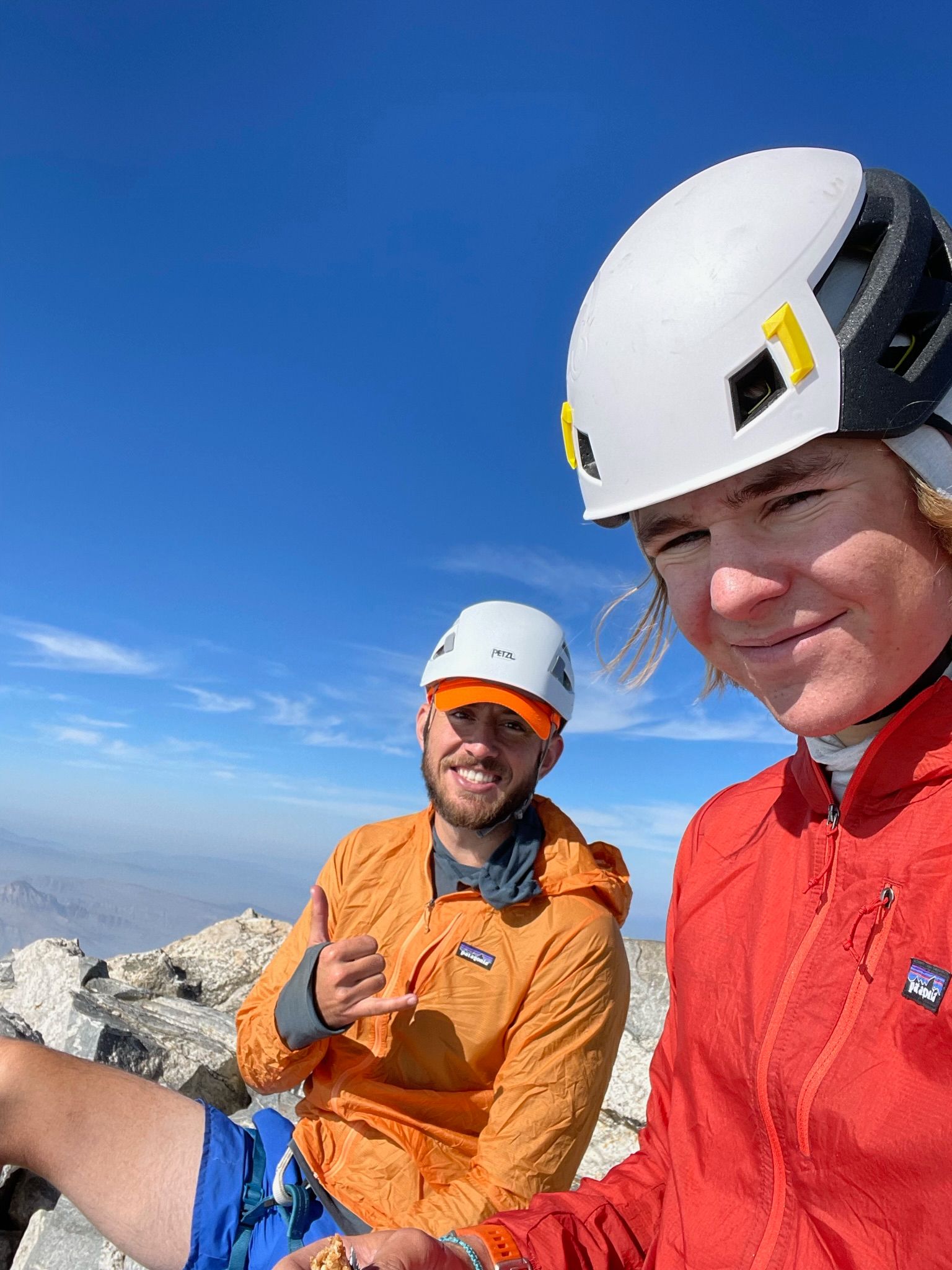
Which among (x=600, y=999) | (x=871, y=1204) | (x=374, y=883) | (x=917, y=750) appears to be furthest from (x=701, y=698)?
(x=374, y=883)

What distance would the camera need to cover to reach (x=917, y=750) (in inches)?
58.5

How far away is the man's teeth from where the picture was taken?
4191 millimetres

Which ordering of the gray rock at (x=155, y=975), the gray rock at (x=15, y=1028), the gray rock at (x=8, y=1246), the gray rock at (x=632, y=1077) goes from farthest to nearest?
the gray rock at (x=155, y=975), the gray rock at (x=632, y=1077), the gray rock at (x=15, y=1028), the gray rock at (x=8, y=1246)

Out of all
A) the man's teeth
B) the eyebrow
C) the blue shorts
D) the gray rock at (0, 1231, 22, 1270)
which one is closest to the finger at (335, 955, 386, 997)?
the blue shorts

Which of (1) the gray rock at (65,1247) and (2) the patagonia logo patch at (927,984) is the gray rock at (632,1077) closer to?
(1) the gray rock at (65,1247)

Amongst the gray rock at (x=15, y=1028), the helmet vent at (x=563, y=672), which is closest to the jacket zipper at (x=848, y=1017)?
the helmet vent at (x=563, y=672)

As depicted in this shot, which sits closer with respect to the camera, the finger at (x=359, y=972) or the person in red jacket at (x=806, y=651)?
the person in red jacket at (x=806, y=651)

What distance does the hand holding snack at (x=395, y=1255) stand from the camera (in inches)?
66.6

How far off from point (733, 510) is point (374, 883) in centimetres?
309

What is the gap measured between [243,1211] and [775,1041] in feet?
8.08

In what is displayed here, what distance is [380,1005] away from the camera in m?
3.18

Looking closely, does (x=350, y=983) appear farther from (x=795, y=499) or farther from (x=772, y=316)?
(x=772, y=316)

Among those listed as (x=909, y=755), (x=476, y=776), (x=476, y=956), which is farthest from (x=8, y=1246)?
(x=909, y=755)

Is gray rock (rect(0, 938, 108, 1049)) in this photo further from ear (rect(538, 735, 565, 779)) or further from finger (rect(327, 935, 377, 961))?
ear (rect(538, 735, 565, 779))
